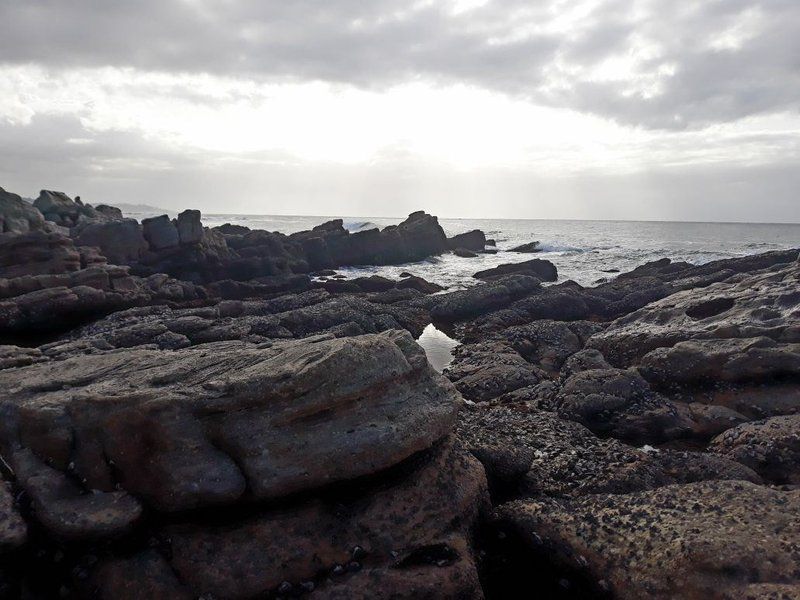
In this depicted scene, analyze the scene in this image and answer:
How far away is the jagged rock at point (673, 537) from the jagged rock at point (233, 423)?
2434 millimetres

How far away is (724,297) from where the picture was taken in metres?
19.0

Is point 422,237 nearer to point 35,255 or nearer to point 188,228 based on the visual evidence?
point 188,228

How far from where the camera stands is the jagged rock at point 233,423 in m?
7.41

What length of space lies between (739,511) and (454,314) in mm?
22674

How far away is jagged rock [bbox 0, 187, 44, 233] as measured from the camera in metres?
40.0

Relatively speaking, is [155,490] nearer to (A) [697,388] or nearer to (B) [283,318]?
(A) [697,388]

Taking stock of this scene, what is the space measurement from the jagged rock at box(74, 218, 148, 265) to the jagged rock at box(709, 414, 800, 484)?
1640 inches

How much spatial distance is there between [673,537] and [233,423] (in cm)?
685

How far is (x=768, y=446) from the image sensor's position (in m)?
11.1

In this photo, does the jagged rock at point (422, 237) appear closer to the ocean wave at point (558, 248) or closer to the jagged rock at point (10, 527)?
the ocean wave at point (558, 248)

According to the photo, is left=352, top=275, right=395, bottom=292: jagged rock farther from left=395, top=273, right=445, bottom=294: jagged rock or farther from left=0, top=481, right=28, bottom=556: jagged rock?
left=0, top=481, right=28, bottom=556: jagged rock

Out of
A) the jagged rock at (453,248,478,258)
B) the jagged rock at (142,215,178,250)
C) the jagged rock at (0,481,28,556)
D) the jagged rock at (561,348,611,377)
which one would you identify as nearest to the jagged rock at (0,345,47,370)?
the jagged rock at (0,481,28,556)

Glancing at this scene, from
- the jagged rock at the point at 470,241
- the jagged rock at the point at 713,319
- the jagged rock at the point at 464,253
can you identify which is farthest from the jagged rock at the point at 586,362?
the jagged rock at the point at 470,241

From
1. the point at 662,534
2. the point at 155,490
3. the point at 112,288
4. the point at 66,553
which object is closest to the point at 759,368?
the point at 662,534
